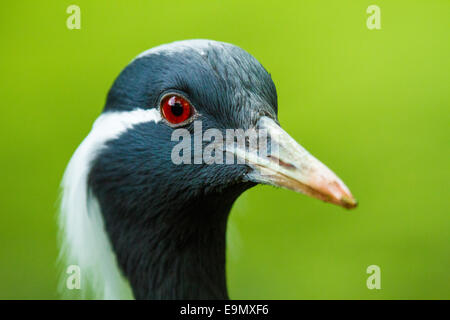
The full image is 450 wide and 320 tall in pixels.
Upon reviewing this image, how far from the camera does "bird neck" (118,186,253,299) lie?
356 cm

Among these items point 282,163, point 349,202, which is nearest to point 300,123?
A: point 282,163

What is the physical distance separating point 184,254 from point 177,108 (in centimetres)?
93

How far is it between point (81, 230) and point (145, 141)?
748 millimetres

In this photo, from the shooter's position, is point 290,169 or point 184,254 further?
point 184,254

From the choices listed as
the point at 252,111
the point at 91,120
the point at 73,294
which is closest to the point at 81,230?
the point at 73,294

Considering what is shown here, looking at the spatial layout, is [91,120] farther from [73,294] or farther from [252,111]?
[252,111]

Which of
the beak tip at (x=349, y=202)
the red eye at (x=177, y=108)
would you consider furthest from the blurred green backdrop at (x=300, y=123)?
the beak tip at (x=349, y=202)

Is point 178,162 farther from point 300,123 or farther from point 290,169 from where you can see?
point 300,123

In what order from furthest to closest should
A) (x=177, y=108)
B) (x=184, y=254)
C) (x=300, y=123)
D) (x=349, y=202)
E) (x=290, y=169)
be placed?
(x=300, y=123) → (x=184, y=254) → (x=177, y=108) → (x=290, y=169) → (x=349, y=202)

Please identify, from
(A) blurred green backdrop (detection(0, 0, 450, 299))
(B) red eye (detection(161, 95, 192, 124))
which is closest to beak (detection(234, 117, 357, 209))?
(B) red eye (detection(161, 95, 192, 124))

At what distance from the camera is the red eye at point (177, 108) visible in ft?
10.9

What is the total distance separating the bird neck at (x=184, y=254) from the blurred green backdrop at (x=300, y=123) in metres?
2.91

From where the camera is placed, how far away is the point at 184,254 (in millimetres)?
3703

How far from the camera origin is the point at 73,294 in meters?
4.12
